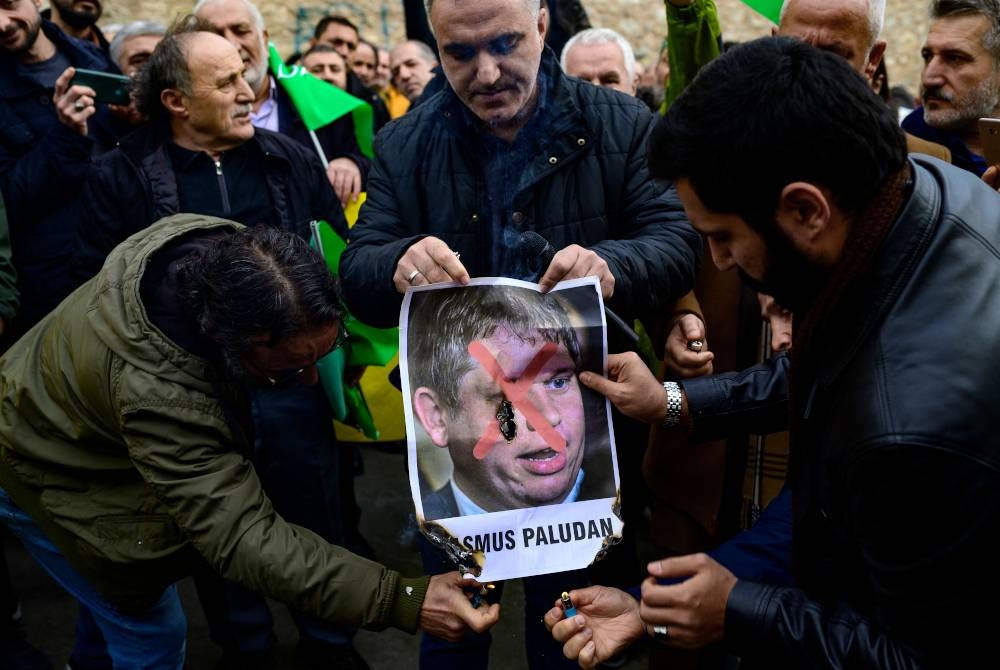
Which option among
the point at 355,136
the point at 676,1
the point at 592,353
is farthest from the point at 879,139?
the point at 355,136

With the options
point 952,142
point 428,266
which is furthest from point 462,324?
point 952,142

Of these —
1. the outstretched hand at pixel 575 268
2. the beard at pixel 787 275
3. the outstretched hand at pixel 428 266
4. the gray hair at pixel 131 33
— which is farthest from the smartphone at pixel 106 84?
the beard at pixel 787 275

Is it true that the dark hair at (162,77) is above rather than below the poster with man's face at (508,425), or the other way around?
above

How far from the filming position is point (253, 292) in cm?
175

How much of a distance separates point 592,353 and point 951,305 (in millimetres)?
760

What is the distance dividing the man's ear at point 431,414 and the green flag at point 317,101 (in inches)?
87.3

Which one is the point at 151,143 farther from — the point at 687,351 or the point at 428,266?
the point at 687,351

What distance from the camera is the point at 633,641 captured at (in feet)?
5.40

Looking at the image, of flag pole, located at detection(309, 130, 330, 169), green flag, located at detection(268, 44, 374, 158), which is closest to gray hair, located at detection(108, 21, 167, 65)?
green flag, located at detection(268, 44, 374, 158)

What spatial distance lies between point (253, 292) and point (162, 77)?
147 centimetres

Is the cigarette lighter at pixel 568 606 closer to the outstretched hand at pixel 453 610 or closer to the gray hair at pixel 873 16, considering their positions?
the outstretched hand at pixel 453 610

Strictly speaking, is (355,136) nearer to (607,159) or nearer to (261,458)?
(261,458)

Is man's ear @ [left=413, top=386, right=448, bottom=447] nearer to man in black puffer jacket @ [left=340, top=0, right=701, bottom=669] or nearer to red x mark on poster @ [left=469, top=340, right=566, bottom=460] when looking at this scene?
red x mark on poster @ [left=469, top=340, right=566, bottom=460]

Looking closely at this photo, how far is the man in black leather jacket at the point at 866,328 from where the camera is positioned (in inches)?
42.8
